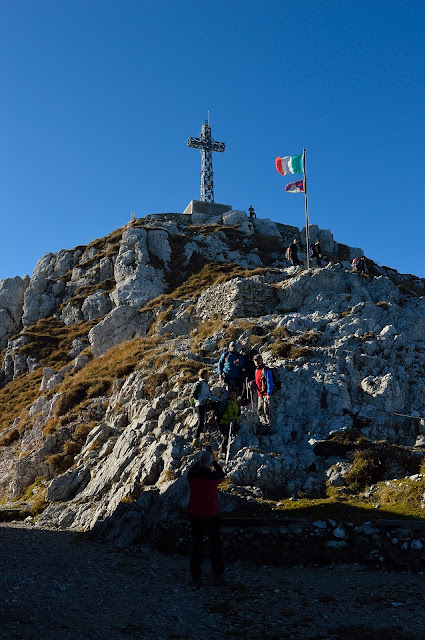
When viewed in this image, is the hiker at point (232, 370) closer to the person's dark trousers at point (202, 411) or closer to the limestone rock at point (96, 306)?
the person's dark trousers at point (202, 411)

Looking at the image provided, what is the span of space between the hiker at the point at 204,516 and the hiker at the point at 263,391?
8.64m

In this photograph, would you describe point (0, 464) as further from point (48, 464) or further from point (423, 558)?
point (423, 558)

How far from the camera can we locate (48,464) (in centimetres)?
2288

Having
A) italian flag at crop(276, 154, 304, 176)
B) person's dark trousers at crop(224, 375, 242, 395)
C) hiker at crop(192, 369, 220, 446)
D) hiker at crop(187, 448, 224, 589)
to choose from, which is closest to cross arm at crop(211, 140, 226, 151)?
italian flag at crop(276, 154, 304, 176)

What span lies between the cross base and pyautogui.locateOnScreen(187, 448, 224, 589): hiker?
2197 inches

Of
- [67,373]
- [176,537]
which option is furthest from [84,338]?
[176,537]

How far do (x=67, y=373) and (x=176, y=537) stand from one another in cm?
2341

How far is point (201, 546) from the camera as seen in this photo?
33.7ft

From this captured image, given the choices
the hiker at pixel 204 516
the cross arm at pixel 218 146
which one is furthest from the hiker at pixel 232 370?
the cross arm at pixel 218 146

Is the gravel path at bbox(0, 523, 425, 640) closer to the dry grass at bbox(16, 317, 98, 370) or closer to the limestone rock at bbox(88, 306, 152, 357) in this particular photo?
the limestone rock at bbox(88, 306, 152, 357)

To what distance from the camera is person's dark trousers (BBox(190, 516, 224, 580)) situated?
1022cm

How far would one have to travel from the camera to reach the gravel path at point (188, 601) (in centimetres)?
766

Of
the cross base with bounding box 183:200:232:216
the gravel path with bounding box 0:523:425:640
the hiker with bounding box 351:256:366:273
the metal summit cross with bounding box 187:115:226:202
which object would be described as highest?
the metal summit cross with bounding box 187:115:226:202

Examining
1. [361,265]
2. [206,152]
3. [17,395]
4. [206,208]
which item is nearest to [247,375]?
[361,265]
